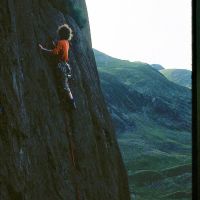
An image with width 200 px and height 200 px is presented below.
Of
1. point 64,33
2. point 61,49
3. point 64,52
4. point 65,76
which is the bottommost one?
point 65,76

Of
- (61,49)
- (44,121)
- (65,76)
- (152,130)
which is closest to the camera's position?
(44,121)

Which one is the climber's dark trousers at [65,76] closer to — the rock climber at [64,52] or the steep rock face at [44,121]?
the rock climber at [64,52]

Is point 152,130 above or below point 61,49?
below

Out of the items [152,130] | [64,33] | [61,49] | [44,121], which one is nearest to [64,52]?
[61,49]

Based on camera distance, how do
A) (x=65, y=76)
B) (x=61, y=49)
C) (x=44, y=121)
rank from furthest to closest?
(x=65, y=76), (x=61, y=49), (x=44, y=121)

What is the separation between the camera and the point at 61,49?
14.5 m

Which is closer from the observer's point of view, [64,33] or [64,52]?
[64,52]

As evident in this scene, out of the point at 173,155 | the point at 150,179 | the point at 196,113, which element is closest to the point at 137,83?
the point at 173,155

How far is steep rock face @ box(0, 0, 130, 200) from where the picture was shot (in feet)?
34.8

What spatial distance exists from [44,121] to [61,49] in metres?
3.04

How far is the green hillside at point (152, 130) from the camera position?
92.2 meters

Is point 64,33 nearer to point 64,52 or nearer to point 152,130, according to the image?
point 64,52

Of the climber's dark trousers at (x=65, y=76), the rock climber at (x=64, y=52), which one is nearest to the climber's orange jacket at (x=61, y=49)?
the rock climber at (x=64, y=52)

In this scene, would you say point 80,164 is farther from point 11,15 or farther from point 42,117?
point 11,15
